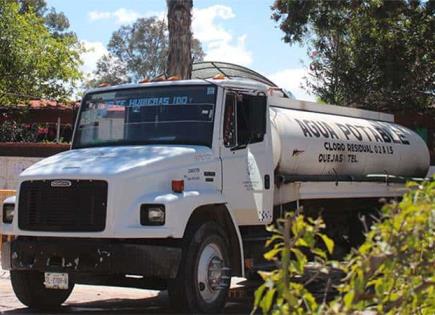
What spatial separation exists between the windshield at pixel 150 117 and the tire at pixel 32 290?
5.75 ft

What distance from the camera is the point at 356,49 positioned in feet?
67.5

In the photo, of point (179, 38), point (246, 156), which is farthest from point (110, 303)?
point (179, 38)

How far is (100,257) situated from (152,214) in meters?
0.69

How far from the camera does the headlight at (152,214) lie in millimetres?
7293

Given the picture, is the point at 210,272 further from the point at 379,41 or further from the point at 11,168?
the point at 379,41

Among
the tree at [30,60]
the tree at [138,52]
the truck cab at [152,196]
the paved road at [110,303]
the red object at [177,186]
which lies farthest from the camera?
the tree at [138,52]

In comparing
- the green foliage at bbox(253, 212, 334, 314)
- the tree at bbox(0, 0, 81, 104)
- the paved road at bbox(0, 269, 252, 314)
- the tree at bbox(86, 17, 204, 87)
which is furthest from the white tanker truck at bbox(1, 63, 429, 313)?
the tree at bbox(86, 17, 204, 87)

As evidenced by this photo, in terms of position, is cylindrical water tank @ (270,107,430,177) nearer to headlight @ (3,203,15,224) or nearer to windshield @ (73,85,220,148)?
windshield @ (73,85,220,148)

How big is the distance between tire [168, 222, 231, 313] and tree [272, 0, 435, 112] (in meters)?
12.1

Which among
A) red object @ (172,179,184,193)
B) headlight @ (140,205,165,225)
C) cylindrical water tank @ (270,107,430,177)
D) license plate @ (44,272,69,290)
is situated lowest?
license plate @ (44,272,69,290)

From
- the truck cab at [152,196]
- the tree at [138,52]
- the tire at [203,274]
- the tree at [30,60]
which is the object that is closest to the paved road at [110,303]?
the truck cab at [152,196]

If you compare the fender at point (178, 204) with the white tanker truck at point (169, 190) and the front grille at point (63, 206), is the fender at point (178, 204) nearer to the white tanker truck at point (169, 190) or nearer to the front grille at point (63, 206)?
the white tanker truck at point (169, 190)

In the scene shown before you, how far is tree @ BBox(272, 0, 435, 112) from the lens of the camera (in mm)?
18625

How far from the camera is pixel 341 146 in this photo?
10789 mm
